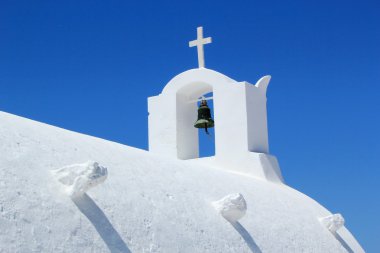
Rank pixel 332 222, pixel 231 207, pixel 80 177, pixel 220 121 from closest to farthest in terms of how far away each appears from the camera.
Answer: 1. pixel 80 177
2. pixel 231 207
3. pixel 332 222
4. pixel 220 121

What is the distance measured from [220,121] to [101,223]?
213 inches

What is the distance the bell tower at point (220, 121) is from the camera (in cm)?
914

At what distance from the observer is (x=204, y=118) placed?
9.48 m

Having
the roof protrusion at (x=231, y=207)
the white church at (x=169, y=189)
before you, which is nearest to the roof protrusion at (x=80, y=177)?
the white church at (x=169, y=189)

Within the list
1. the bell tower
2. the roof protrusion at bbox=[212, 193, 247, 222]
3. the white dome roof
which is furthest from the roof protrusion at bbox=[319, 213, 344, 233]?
the roof protrusion at bbox=[212, 193, 247, 222]

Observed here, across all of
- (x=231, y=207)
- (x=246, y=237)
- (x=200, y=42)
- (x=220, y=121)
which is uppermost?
(x=200, y=42)

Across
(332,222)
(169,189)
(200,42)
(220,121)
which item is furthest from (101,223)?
(200,42)

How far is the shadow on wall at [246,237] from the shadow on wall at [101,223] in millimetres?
2091

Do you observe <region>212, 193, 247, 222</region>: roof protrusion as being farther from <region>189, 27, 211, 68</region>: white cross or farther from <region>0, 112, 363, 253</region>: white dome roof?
<region>189, 27, 211, 68</region>: white cross

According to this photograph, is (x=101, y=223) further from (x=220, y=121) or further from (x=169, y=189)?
(x=220, y=121)

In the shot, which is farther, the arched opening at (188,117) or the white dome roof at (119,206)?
the arched opening at (188,117)

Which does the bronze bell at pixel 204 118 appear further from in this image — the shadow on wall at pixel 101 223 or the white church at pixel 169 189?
the shadow on wall at pixel 101 223

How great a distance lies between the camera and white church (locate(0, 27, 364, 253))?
3873 mm

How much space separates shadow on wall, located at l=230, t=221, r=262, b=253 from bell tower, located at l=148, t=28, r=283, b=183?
277 centimetres
